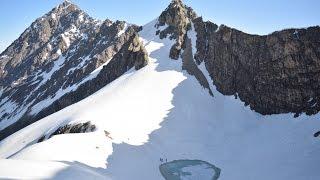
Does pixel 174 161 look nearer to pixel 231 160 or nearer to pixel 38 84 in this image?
pixel 231 160

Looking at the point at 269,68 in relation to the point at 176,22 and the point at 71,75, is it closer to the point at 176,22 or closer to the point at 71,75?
the point at 176,22

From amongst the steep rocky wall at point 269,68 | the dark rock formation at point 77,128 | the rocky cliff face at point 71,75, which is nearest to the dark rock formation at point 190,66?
the steep rocky wall at point 269,68

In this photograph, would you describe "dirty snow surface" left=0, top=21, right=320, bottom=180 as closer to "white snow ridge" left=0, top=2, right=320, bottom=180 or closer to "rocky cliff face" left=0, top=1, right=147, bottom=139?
"white snow ridge" left=0, top=2, right=320, bottom=180

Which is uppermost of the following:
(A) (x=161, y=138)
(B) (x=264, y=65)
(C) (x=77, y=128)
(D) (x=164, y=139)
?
(B) (x=264, y=65)

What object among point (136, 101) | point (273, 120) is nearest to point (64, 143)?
point (136, 101)

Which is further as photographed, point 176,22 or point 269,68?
point 176,22

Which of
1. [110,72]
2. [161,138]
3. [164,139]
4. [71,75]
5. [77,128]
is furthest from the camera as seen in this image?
[71,75]

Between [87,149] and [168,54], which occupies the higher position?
[168,54]

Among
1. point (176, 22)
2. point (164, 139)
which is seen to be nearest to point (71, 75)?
point (176, 22)
